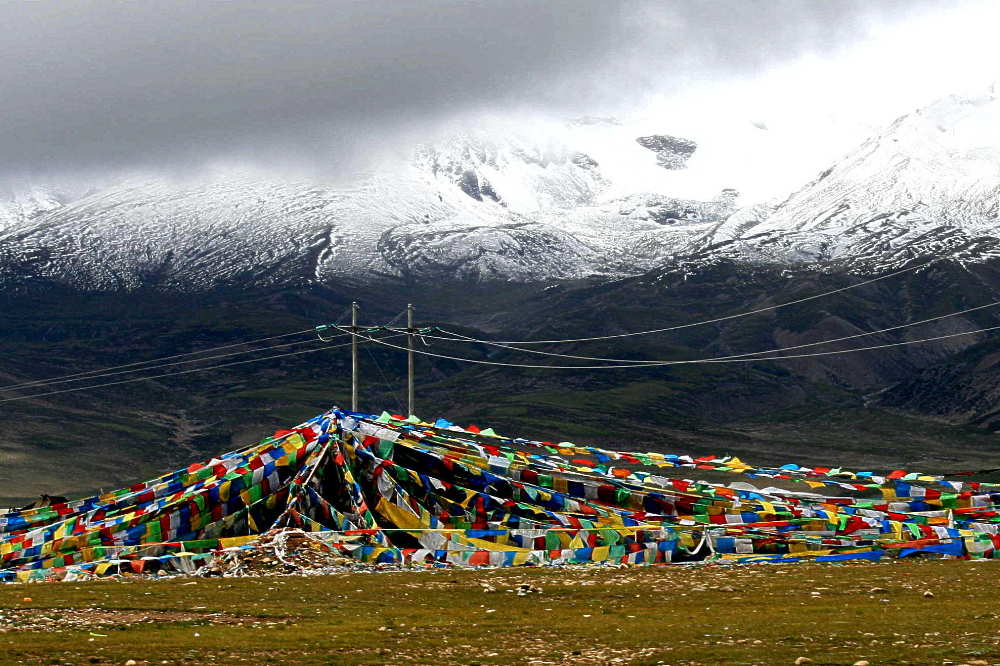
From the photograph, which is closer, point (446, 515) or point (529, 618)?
point (529, 618)

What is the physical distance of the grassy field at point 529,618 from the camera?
20.8 metres

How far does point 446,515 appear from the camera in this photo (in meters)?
41.9

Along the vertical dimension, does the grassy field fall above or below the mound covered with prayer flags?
below

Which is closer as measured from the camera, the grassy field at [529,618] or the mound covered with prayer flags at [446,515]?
the grassy field at [529,618]

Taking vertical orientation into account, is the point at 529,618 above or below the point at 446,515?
below

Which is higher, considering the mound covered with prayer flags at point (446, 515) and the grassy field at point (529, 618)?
the mound covered with prayer flags at point (446, 515)

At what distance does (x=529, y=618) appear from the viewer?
25.7 m

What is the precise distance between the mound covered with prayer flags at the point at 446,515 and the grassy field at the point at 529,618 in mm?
2937

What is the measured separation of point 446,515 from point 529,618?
16.4 metres

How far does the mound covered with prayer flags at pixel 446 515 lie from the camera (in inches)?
1506

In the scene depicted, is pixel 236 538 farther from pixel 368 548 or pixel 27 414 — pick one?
pixel 27 414

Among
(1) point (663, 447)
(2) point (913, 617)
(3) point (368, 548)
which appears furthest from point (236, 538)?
(1) point (663, 447)

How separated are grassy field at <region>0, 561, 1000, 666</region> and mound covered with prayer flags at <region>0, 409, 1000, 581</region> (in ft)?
9.63

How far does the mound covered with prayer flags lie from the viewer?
38.2m
